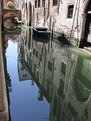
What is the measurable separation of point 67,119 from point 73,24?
410 inches

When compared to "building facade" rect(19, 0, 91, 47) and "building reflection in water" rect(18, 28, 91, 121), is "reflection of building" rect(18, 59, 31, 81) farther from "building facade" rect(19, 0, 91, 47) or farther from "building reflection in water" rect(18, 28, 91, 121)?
"building facade" rect(19, 0, 91, 47)

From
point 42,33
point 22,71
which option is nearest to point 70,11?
point 42,33

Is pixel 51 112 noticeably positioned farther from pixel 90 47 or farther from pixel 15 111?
pixel 90 47

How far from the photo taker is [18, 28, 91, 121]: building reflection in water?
5.88 metres

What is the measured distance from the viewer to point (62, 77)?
843 centimetres

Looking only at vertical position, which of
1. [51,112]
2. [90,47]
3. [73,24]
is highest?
[73,24]

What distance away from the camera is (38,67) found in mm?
10000

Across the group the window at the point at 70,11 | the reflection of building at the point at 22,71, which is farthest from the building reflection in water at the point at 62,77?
the window at the point at 70,11

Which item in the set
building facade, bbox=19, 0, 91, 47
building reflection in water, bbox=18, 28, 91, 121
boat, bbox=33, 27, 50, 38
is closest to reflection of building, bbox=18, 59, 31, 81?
building reflection in water, bbox=18, 28, 91, 121

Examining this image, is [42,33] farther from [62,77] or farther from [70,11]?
[62,77]

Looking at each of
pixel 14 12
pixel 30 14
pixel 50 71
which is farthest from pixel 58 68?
pixel 30 14

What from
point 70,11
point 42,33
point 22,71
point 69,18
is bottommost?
point 22,71

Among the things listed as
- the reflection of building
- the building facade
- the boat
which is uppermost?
the building facade

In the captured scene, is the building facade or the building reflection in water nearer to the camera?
the building reflection in water
